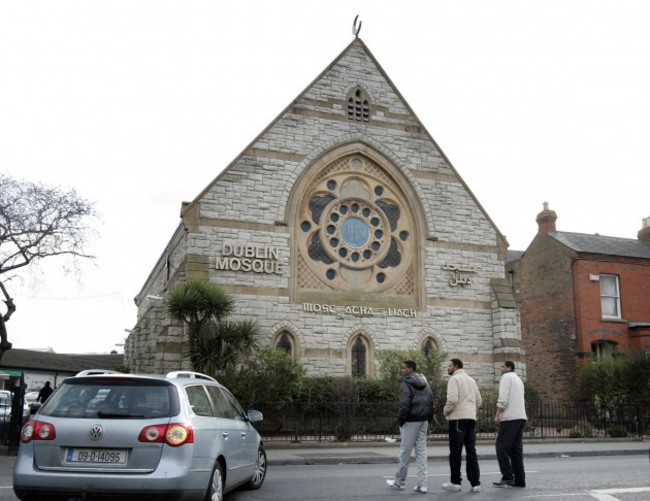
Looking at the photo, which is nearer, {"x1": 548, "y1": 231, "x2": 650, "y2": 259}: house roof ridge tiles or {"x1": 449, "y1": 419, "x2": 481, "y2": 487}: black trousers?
{"x1": 449, "y1": 419, "x2": 481, "y2": 487}: black trousers

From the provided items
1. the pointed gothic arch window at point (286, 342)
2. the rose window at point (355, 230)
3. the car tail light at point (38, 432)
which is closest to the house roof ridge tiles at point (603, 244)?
the rose window at point (355, 230)

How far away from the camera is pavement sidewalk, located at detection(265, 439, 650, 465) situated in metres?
14.5

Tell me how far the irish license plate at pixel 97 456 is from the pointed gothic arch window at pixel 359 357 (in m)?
15.2

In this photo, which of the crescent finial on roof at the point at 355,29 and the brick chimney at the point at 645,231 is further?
the brick chimney at the point at 645,231

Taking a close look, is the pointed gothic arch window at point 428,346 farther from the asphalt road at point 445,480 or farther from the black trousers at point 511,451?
the black trousers at point 511,451

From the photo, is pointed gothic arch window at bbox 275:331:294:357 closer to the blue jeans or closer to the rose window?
the rose window

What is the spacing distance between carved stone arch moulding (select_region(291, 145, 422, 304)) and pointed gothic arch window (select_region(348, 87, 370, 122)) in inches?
40.0

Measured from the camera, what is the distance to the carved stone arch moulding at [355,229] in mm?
22375

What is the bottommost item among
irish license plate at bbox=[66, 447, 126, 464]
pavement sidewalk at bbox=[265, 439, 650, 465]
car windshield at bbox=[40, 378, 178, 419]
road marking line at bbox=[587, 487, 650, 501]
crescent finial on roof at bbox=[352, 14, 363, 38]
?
pavement sidewalk at bbox=[265, 439, 650, 465]

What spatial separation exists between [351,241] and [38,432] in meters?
16.6

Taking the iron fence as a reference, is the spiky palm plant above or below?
above

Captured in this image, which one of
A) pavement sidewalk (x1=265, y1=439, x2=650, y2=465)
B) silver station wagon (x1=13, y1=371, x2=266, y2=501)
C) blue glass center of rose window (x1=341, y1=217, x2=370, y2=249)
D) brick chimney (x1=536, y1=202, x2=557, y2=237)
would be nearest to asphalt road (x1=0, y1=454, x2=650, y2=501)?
pavement sidewalk (x1=265, y1=439, x2=650, y2=465)

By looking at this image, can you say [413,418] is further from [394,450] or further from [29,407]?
[29,407]

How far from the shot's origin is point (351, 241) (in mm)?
23172
